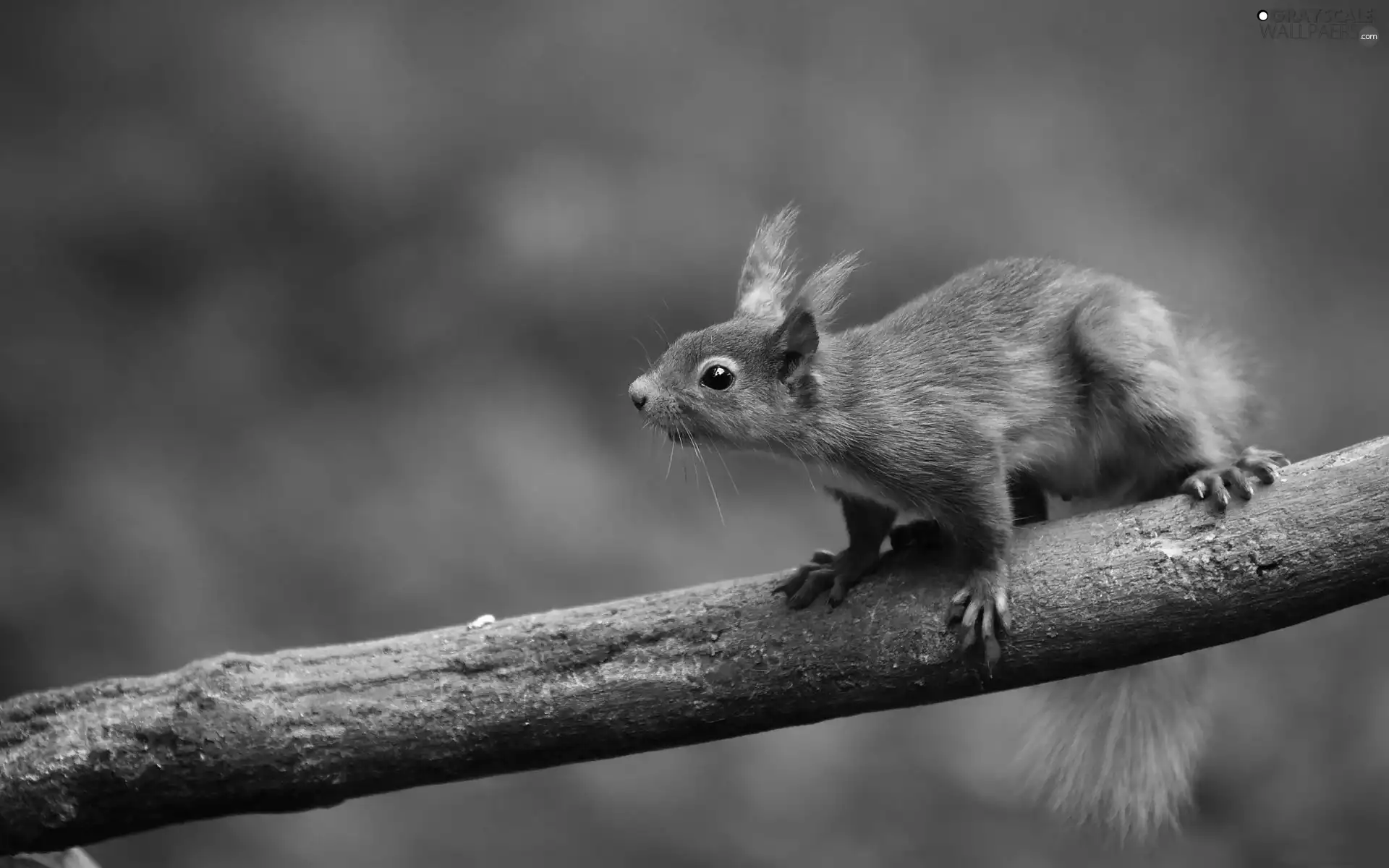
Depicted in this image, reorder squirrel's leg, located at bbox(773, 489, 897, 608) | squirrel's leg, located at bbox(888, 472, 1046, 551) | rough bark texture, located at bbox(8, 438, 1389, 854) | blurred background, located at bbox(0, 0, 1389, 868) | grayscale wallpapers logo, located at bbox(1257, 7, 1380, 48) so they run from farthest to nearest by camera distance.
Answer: grayscale wallpapers logo, located at bbox(1257, 7, 1380, 48), blurred background, located at bbox(0, 0, 1389, 868), squirrel's leg, located at bbox(888, 472, 1046, 551), squirrel's leg, located at bbox(773, 489, 897, 608), rough bark texture, located at bbox(8, 438, 1389, 854)

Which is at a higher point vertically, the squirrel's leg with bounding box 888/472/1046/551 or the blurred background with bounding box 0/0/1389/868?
the blurred background with bounding box 0/0/1389/868

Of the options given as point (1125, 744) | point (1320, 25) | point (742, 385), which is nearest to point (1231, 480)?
point (1125, 744)

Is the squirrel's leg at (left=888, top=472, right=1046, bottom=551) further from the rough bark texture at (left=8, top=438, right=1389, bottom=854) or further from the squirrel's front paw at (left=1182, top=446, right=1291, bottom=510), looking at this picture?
the squirrel's front paw at (left=1182, top=446, right=1291, bottom=510)

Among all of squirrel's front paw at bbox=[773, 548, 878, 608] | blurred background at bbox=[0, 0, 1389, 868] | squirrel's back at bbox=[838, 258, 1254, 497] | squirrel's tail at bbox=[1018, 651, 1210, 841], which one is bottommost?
squirrel's tail at bbox=[1018, 651, 1210, 841]

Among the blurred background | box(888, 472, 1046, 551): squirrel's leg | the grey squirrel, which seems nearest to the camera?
the grey squirrel

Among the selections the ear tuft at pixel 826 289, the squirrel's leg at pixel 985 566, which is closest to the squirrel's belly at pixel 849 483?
the squirrel's leg at pixel 985 566

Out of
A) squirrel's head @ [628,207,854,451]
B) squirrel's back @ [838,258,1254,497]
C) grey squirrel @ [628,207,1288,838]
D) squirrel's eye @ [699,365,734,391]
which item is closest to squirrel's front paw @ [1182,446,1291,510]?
grey squirrel @ [628,207,1288,838]

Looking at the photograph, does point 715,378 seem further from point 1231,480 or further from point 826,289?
point 1231,480

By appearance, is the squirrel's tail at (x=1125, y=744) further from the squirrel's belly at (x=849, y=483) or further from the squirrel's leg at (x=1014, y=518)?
the squirrel's belly at (x=849, y=483)
